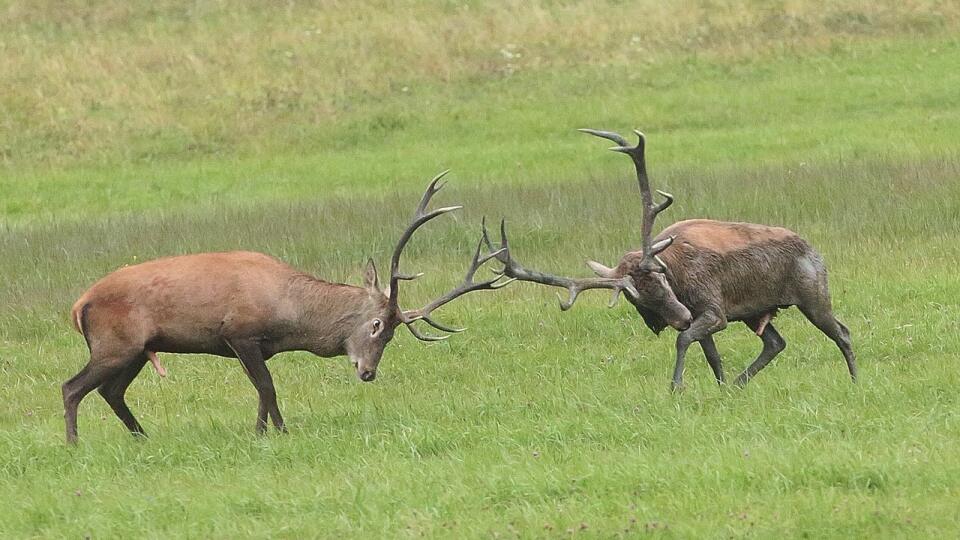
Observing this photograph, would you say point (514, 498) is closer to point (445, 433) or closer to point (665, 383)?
point (445, 433)

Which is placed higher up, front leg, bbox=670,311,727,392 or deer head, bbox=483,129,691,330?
deer head, bbox=483,129,691,330

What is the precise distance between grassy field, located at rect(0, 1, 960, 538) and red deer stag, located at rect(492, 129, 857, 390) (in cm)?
39

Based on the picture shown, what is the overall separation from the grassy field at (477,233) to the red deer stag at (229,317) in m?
0.42

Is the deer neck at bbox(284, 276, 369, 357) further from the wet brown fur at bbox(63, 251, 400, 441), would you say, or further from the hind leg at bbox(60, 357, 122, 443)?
the hind leg at bbox(60, 357, 122, 443)

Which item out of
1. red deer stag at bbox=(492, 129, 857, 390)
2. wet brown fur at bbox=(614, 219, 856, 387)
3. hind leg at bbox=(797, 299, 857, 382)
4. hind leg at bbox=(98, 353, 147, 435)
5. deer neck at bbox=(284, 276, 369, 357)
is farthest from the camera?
hind leg at bbox=(797, 299, 857, 382)

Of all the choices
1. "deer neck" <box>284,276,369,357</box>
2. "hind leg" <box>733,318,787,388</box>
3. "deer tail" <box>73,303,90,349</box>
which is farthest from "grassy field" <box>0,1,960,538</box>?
"deer tail" <box>73,303,90,349</box>

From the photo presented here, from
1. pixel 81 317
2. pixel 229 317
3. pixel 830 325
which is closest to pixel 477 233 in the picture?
pixel 830 325

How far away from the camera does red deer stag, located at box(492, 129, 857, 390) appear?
10.9 m

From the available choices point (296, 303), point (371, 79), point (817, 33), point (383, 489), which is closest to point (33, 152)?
point (371, 79)

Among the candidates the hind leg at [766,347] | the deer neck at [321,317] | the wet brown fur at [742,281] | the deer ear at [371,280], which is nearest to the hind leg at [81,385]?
the deer neck at [321,317]

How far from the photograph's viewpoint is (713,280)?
11.2 meters

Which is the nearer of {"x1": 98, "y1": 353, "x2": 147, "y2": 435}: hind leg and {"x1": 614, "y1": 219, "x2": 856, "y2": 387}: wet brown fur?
{"x1": 98, "y1": 353, "x2": 147, "y2": 435}: hind leg

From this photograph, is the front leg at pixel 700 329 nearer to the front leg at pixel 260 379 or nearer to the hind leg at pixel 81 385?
the front leg at pixel 260 379

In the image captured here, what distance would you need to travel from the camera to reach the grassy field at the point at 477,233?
8.23 metres
